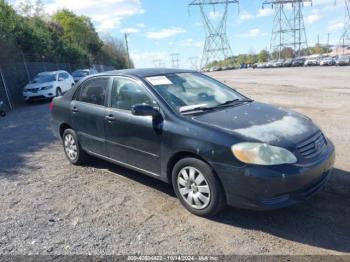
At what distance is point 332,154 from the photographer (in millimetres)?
4027

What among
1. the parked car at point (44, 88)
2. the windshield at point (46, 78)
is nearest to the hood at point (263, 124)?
the parked car at point (44, 88)

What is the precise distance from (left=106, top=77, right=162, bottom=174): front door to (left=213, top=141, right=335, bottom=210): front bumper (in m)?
1.00

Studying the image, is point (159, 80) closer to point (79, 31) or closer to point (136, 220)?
point (136, 220)

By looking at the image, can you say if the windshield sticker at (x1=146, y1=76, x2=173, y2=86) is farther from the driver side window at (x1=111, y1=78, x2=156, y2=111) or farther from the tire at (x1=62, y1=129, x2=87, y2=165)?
the tire at (x1=62, y1=129, x2=87, y2=165)

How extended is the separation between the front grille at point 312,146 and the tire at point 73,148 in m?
3.59

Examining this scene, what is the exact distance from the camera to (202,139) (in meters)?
3.71

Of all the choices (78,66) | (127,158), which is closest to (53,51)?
(78,66)

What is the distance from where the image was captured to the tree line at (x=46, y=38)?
64.7 ft

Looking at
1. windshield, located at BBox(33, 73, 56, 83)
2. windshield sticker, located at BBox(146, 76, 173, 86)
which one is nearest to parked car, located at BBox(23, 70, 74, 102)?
windshield, located at BBox(33, 73, 56, 83)

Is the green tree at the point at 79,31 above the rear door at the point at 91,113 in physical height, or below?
above

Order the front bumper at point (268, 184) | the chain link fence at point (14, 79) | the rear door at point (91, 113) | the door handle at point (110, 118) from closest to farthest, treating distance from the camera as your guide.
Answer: the front bumper at point (268, 184)
the door handle at point (110, 118)
the rear door at point (91, 113)
the chain link fence at point (14, 79)

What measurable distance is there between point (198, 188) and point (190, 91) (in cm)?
145

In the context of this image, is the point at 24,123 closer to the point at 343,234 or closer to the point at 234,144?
the point at 234,144

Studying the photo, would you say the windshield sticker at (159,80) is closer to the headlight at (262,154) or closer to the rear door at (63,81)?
the headlight at (262,154)
